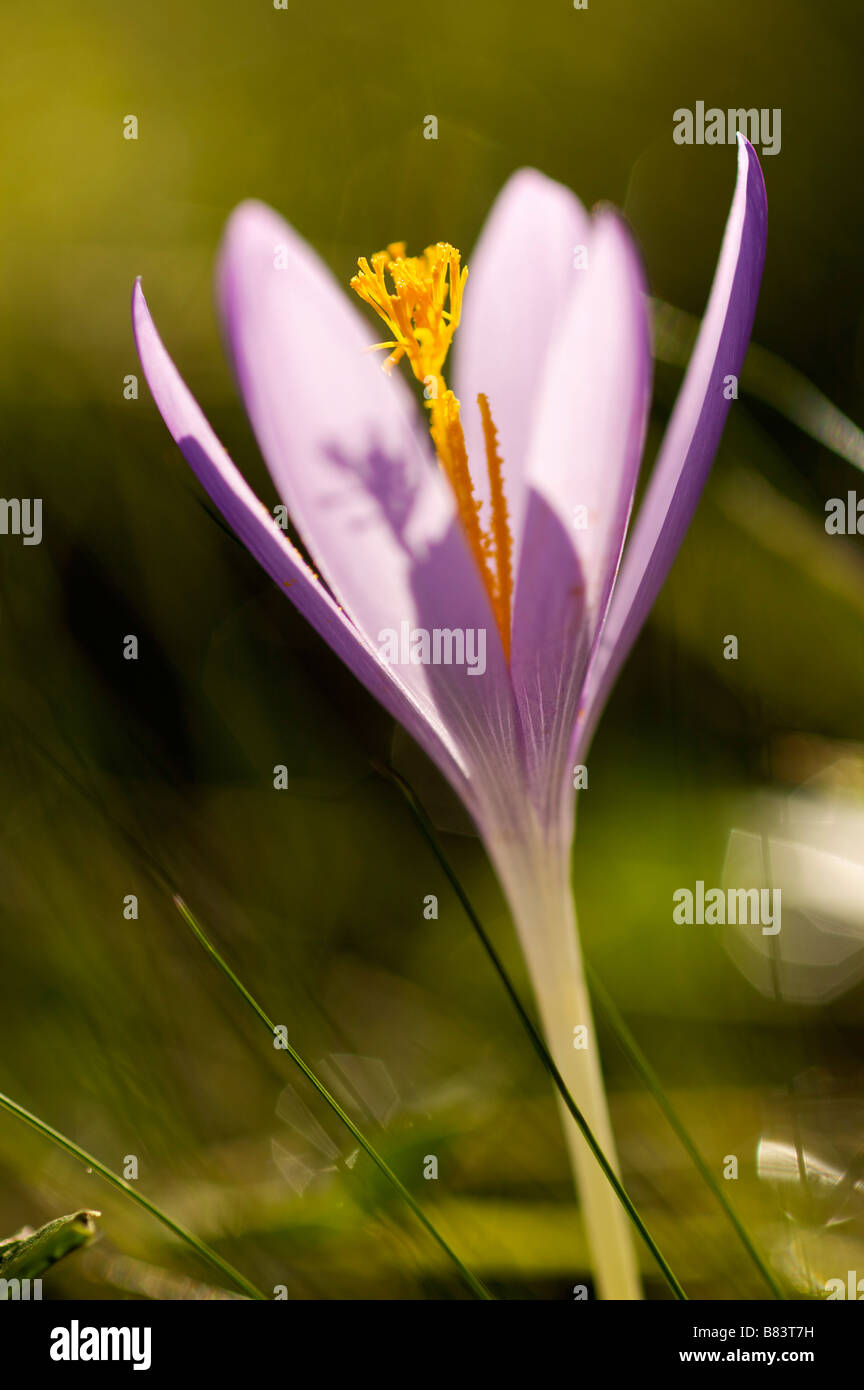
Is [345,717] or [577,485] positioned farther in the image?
[345,717]

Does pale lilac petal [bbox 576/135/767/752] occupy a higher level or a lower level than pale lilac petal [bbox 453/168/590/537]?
lower

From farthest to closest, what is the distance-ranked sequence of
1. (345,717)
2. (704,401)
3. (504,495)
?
1. (345,717)
2. (504,495)
3. (704,401)

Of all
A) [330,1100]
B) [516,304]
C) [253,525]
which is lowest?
[330,1100]

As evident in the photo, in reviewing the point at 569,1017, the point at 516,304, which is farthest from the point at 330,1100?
the point at 516,304

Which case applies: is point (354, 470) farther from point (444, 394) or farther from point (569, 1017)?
point (569, 1017)

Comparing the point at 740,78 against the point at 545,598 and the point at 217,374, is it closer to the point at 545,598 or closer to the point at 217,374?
the point at 217,374

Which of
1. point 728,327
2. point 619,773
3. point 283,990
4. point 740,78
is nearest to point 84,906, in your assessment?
point 283,990

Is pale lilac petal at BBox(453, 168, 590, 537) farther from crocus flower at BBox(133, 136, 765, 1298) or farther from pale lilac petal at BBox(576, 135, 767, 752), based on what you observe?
pale lilac petal at BBox(576, 135, 767, 752)

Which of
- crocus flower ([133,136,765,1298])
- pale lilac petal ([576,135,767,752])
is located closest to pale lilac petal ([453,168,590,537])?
crocus flower ([133,136,765,1298])
